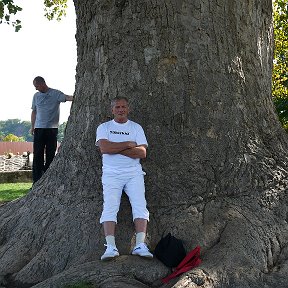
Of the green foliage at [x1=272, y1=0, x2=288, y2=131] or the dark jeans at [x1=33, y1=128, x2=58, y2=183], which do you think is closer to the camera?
the dark jeans at [x1=33, y1=128, x2=58, y2=183]

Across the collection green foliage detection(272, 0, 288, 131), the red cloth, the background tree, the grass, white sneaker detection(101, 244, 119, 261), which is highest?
green foliage detection(272, 0, 288, 131)

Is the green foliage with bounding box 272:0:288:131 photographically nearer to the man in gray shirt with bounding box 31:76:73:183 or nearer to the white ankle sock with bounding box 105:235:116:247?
the man in gray shirt with bounding box 31:76:73:183

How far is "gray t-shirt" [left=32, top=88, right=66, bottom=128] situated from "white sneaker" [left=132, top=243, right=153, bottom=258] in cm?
408

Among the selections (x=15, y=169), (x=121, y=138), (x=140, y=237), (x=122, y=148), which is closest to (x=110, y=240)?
(x=140, y=237)

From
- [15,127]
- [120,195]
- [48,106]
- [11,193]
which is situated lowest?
[15,127]

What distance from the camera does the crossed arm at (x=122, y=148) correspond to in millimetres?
5445

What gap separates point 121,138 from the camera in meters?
5.54

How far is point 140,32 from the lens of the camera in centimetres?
600

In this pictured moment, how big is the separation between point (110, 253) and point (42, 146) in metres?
4.23

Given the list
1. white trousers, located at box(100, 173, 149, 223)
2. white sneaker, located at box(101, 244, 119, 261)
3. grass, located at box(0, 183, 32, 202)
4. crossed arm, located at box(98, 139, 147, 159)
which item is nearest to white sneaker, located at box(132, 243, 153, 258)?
white sneaker, located at box(101, 244, 119, 261)

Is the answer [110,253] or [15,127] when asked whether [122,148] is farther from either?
[15,127]

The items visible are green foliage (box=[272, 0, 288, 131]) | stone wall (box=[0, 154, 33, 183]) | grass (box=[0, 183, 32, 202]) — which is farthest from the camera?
green foliage (box=[272, 0, 288, 131])

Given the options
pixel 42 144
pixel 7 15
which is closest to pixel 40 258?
pixel 42 144

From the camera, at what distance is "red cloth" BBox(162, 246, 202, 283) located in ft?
16.4
